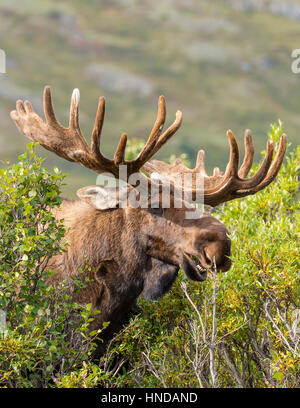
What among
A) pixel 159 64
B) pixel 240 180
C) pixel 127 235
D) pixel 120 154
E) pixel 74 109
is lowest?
pixel 127 235

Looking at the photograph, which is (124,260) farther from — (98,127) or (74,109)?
(74,109)

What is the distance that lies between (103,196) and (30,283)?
4.41 feet

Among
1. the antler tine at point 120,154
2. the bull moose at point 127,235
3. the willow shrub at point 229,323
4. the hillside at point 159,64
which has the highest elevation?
the hillside at point 159,64

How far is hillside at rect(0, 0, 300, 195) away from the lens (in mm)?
136750

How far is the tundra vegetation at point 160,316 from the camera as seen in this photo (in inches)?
209

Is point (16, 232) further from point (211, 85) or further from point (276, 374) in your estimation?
Result: point (211, 85)

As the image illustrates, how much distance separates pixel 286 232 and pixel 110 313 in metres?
1.92

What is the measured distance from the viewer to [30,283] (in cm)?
553

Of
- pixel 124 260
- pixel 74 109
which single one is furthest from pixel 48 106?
pixel 124 260

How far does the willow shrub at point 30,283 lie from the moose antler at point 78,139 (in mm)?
923

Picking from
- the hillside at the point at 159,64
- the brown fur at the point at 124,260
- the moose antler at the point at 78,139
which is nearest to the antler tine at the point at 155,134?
the moose antler at the point at 78,139

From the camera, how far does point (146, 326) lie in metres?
6.82

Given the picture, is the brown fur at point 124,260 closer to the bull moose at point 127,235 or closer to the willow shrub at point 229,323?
the bull moose at point 127,235
